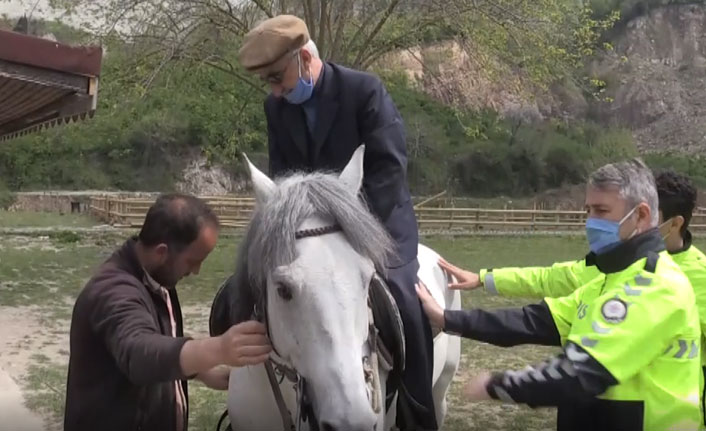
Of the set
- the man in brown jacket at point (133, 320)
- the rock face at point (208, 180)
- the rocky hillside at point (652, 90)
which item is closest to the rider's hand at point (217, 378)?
the man in brown jacket at point (133, 320)

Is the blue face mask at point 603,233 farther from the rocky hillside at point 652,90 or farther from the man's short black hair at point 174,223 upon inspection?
the rocky hillside at point 652,90

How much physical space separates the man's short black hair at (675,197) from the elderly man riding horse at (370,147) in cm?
110

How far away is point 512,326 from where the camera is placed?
8.87 ft

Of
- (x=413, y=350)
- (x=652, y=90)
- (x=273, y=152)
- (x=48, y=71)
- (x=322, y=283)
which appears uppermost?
(x=652, y=90)

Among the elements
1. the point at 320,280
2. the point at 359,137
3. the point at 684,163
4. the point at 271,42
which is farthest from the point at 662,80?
the point at 320,280

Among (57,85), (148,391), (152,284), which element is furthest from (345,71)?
(57,85)

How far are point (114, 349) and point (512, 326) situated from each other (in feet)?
4.28

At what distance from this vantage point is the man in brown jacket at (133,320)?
2.33 meters

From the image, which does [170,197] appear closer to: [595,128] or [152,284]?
[152,284]

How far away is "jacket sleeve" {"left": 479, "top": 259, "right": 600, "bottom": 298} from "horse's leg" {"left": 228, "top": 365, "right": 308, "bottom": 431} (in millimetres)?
1102

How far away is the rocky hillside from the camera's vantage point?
48.1 metres

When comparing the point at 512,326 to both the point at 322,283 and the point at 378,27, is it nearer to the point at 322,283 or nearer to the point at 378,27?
the point at 322,283

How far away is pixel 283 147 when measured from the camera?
10.4ft

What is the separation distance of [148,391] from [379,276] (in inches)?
34.0
